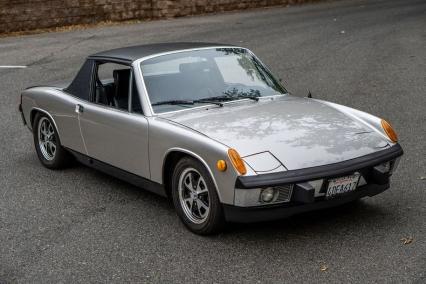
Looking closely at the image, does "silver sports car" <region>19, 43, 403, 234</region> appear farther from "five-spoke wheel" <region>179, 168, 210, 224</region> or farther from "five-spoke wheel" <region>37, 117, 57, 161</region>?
"five-spoke wheel" <region>37, 117, 57, 161</region>

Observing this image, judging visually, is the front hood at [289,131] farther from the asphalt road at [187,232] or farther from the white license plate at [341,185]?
the asphalt road at [187,232]

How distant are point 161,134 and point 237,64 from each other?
4.33ft

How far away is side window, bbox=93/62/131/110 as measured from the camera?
612cm

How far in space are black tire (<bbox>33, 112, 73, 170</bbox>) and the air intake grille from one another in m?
2.99

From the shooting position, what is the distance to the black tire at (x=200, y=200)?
4.88m

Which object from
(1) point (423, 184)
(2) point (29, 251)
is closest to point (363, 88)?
(1) point (423, 184)

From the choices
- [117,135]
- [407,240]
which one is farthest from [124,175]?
[407,240]

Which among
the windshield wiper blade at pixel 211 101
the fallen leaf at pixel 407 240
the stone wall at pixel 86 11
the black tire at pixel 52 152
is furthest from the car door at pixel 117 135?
the stone wall at pixel 86 11

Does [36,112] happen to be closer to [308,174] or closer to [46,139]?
[46,139]

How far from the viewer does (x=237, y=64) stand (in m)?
6.28

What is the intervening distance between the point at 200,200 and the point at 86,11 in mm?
17402

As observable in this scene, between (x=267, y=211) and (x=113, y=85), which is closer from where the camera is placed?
(x=267, y=211)

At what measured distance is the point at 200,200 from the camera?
5.10 metres

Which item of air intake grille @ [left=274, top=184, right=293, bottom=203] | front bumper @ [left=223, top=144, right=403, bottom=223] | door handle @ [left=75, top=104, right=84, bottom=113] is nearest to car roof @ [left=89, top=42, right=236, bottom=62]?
door handle @ [left=75, top=104, right=84, bottom=113]
